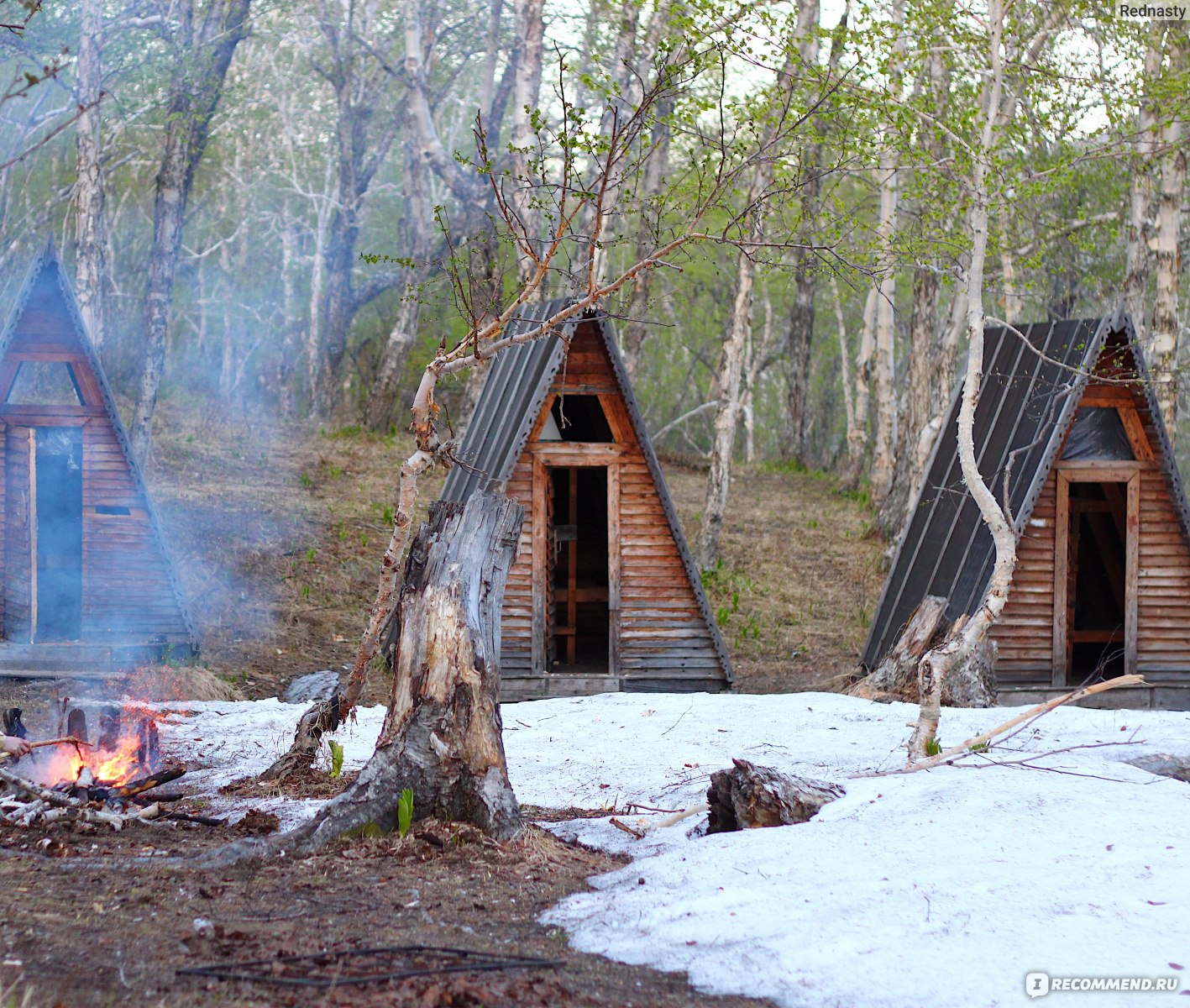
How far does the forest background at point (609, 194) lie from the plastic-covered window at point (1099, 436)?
1.37 m

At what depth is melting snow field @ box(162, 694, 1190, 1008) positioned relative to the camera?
4340mm

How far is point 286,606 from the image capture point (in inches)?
580

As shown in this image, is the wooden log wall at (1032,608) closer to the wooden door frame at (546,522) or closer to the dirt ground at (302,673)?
the dirt ground at (302,673)

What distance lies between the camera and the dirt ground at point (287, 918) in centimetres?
394

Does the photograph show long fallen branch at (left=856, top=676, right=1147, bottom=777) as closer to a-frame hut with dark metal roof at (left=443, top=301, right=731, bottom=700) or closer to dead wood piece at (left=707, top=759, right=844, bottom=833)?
dead wood piece at (left=707, top=759, right=844, bottom=833)

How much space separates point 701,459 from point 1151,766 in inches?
750

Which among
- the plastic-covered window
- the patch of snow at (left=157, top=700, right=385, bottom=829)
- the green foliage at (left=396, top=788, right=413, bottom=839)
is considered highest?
the plastic-covered window

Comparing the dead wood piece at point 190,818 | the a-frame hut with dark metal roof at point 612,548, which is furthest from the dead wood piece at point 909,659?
the dead wood piece at point 190,818

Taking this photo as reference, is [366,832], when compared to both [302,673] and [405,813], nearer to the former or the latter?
[405,813]

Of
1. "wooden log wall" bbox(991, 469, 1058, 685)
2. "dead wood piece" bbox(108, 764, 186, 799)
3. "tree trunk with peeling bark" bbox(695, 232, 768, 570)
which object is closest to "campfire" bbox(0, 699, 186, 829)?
"dead wood piece" bbox(108, 764, 186, 799)

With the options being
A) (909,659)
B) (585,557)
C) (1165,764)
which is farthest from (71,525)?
(1165,764)

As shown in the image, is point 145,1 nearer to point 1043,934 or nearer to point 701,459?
point 701,459

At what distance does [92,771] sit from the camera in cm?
720

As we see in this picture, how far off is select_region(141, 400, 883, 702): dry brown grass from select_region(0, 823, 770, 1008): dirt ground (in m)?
5.62
